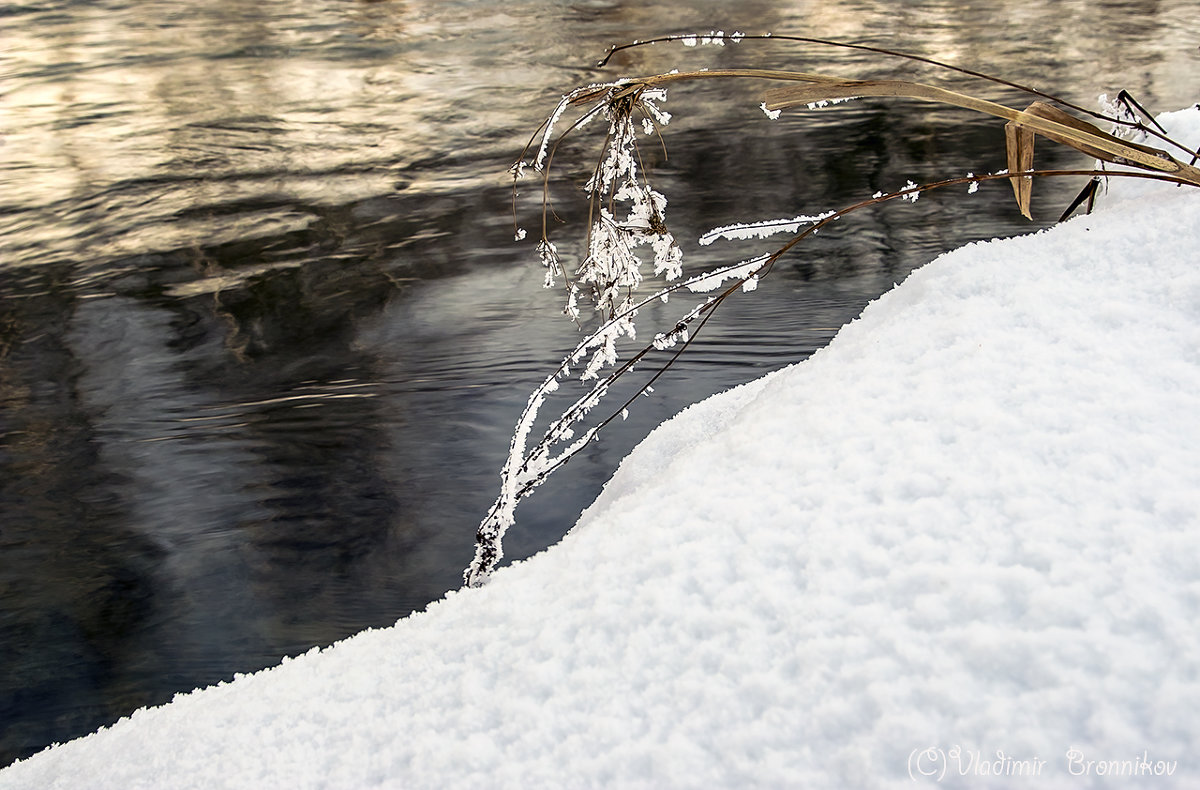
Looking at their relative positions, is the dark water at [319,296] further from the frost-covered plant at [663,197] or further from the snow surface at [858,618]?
the snow surface at [858,618]

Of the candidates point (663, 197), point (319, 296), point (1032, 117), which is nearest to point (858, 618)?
point (1032, 117)

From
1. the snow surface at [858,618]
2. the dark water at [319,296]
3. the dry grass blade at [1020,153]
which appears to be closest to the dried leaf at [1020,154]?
the dry grass blade at [1020,153]

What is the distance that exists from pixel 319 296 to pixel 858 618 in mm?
2654

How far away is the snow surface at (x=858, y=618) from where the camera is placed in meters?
0.46

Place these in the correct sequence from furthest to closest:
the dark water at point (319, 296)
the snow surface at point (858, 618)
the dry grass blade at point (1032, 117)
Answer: the dark water at point (319, 296) → the dry grass blade at point (1032, 117) → the snow surface at point (858, 618)

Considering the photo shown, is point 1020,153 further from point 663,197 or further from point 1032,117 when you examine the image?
point 663,197

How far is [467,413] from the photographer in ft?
7.32

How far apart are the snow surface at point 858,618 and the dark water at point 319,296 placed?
40.5 inches

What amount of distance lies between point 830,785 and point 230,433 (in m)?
2.05

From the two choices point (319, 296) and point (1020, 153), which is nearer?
point (1020, 153)

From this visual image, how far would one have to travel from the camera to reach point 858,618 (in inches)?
20.1

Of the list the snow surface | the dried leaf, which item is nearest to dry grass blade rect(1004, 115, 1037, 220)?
the dried leaf

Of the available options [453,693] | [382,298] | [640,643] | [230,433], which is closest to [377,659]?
[453,693]

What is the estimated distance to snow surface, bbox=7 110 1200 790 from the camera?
461 millimetres
